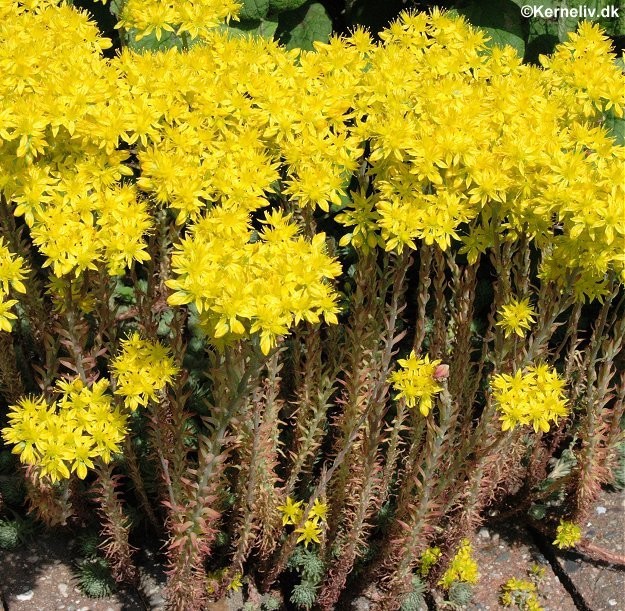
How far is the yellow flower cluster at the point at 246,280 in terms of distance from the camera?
4.69 feet

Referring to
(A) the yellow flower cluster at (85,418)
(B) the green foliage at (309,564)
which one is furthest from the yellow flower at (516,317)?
(B) the green foliage at (309,564)

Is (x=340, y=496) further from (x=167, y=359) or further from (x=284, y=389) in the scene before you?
(x=167, y=359)

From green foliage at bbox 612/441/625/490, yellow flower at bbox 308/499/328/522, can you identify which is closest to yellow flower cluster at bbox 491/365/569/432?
yellow flower at bbox 308/499/328/522

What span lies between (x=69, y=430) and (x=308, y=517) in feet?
2.37

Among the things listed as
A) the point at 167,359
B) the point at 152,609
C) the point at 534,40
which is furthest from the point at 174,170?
the point at 534,40

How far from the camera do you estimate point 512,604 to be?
8.25 ft

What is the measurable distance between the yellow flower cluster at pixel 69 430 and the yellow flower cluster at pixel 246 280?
46 cm

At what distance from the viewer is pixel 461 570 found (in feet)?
8.09

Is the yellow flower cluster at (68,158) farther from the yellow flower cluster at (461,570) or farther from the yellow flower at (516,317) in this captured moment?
the yellow flower cluster at (461,570)

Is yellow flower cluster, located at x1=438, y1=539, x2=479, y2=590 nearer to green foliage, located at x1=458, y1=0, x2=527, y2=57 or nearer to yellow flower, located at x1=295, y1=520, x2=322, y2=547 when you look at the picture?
yellow flower, located at x1=295, y1=520, x2=322, y2=547

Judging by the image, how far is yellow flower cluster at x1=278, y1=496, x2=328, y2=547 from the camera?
2.18 metres

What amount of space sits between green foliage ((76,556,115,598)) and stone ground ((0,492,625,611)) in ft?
0.09

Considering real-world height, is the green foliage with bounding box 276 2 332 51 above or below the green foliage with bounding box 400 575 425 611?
above

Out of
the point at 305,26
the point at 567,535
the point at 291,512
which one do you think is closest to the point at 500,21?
the point at 305,26
